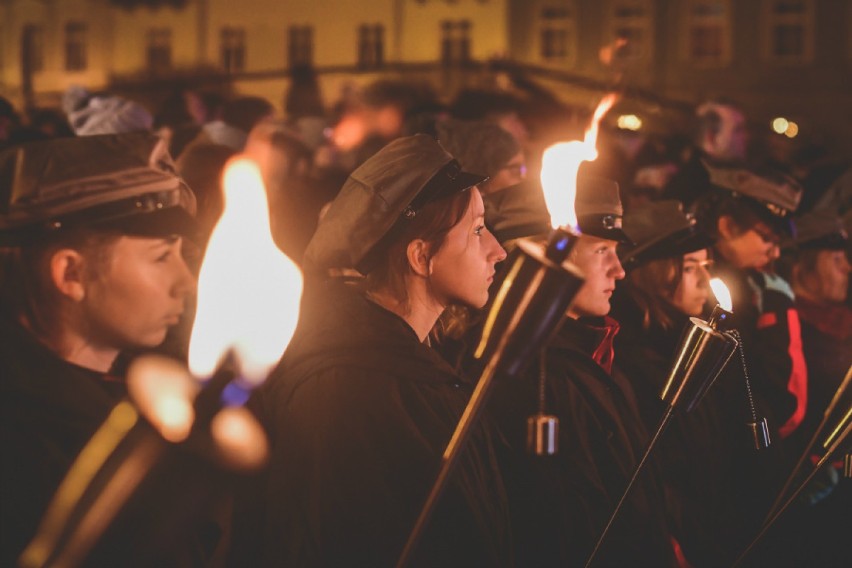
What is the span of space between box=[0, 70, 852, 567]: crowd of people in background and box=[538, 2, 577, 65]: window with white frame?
108ft

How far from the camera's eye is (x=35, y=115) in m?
8.59

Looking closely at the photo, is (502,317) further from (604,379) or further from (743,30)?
(743,30)

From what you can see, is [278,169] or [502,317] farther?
[278,169]

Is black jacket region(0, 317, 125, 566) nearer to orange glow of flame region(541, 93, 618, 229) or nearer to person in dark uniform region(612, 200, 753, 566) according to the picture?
orange glow of flame region(541, 93, 618, 229)

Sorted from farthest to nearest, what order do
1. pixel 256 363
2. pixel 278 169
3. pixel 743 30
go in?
pixel 743 30, pixel 278 169, pixel 256 363

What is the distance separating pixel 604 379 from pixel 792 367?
2.10 metres

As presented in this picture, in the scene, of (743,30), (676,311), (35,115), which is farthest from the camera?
(743,30)

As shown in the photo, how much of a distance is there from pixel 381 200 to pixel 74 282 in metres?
1.04

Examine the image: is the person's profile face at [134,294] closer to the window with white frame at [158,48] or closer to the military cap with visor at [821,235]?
the military cap with visor at [821,235]

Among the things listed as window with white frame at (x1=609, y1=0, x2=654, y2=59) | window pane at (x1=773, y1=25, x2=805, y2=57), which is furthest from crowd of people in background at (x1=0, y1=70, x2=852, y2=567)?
window pane at (x1=773, y1=25, x2=805, y2=57)

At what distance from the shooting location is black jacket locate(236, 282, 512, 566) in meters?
2.71

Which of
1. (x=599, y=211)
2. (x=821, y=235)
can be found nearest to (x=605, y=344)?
(x=599, y=211)

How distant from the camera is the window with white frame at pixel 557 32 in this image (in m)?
38.3

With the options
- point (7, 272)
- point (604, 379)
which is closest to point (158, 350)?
point (7, 272)
